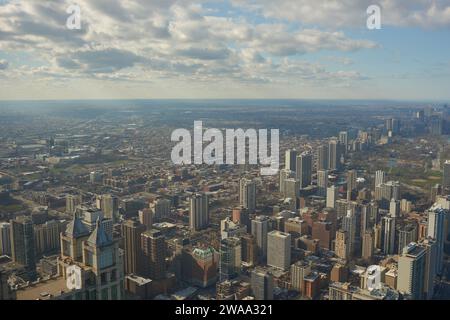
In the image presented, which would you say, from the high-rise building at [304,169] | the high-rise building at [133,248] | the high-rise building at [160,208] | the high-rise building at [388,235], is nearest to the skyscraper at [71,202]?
the high-rise building at [160,208]

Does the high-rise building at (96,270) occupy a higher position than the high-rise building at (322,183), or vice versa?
the high-rise building at (96,270)

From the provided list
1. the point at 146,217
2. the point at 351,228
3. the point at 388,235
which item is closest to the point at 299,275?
the point at 351,228

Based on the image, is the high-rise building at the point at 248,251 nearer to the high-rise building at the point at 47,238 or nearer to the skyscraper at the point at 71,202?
the high-rise building at the point at 47,238

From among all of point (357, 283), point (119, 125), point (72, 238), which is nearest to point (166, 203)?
point (357, 283)

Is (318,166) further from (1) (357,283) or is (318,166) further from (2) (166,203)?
(1) (357,283)

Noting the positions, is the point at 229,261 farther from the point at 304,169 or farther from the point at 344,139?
the point at 344,139
